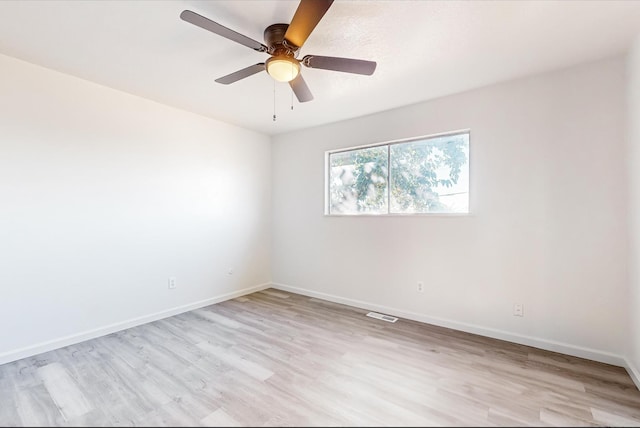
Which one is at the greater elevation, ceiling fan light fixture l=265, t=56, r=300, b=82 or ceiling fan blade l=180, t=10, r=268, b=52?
ceiling fan blade l=180, t=10, r=268, b=52

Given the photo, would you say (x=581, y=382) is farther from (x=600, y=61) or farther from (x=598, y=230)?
(x=600, y=61)

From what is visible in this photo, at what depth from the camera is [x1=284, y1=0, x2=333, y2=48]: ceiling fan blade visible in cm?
140

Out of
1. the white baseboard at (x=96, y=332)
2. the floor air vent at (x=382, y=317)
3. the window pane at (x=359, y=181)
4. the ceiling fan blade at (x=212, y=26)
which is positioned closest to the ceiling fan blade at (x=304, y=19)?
the ceiling fan blade at (x=212, y=26)

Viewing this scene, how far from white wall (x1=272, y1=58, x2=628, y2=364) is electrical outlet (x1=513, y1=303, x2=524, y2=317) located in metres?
0.03

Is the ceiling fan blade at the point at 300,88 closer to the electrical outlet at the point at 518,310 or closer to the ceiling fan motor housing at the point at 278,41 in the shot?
the ceiling fan motor housing at the point at 278,41

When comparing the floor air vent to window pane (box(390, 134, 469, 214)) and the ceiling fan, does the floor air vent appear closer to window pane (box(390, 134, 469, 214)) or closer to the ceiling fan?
window pane (box(390, 134, 469, 214))

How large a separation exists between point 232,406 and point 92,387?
104 centimetres

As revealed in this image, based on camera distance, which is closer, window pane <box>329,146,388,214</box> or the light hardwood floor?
the light hardwood floor

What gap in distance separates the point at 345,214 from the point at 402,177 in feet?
2.94

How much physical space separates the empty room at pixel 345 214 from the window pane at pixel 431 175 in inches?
0.9

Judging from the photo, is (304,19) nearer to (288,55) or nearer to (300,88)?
(288,55)

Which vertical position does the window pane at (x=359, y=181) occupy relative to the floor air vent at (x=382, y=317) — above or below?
above

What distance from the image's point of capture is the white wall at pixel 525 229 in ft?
7.34

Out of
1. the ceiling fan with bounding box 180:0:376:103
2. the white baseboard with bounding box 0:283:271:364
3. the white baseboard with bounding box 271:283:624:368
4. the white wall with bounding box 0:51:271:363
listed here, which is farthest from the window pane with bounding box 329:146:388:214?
the white baseboard with bounding box 0:283:271:364
